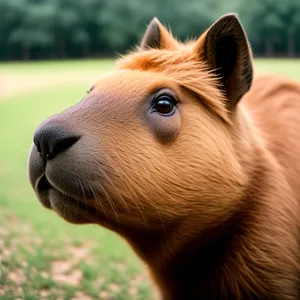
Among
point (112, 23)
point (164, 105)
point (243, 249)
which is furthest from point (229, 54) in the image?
point (112, 23)

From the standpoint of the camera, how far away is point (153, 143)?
216 cm

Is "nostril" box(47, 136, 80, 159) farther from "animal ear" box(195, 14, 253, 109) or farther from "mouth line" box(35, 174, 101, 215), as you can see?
"animal ear" box(195, 14, 253, 109)

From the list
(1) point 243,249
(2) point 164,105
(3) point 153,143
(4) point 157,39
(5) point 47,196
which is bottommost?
(1) point 243,249

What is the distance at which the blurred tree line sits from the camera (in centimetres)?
1051

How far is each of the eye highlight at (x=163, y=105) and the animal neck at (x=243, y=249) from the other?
49 centimetres

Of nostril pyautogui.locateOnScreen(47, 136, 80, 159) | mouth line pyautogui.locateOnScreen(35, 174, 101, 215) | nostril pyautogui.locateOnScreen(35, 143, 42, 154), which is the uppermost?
nostril pyautogui.locateOnScreen(47, 136, 80, 159)

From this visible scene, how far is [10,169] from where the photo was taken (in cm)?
766

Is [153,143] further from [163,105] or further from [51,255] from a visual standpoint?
[51,255]

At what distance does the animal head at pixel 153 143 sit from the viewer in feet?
6.59

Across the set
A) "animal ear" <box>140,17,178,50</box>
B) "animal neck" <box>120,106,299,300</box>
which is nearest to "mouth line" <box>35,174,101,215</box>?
"animal neck" <box>120,106,299,300</box>

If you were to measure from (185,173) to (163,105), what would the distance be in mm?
341

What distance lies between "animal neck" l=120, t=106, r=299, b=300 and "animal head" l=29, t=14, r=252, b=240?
0.11 m

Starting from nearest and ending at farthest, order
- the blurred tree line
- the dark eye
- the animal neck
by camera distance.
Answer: the dark eye → the animal neck → the blurred tree line

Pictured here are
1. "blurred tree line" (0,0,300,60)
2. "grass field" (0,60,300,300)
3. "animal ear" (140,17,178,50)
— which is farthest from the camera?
"blurred tree line" (0,0,300,60)
